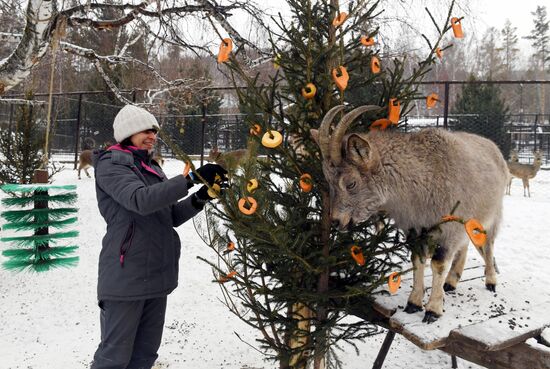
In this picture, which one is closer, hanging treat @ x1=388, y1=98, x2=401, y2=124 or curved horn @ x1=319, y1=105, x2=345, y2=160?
curved horn @ x1=319, y1=105, x2=345, y2=160

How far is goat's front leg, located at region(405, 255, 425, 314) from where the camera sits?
10.0 ft

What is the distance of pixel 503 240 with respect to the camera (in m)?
8.27

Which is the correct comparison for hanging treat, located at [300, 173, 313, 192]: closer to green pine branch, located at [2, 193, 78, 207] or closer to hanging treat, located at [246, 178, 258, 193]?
hanging treat, located at [246, 178, 258, 193]

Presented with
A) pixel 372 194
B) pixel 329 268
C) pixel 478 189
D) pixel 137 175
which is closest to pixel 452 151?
pixel 478 189

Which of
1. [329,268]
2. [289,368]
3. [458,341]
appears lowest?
[289,368]

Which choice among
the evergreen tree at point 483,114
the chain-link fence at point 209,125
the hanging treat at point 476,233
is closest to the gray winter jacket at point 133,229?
the hanging treat at point 476,233

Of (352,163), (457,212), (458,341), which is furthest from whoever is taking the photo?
(457,212)

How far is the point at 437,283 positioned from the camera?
3.02 metres

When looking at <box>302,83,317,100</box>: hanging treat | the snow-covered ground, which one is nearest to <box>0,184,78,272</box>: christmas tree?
the snow-covered ground

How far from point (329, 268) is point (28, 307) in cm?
498

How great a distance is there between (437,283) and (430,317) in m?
0.25

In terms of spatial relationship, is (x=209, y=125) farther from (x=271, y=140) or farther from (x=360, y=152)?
(x=271, y=140)

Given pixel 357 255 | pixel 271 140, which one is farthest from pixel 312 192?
pixel 271 140

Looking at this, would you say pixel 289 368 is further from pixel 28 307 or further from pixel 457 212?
pixel 28 307
